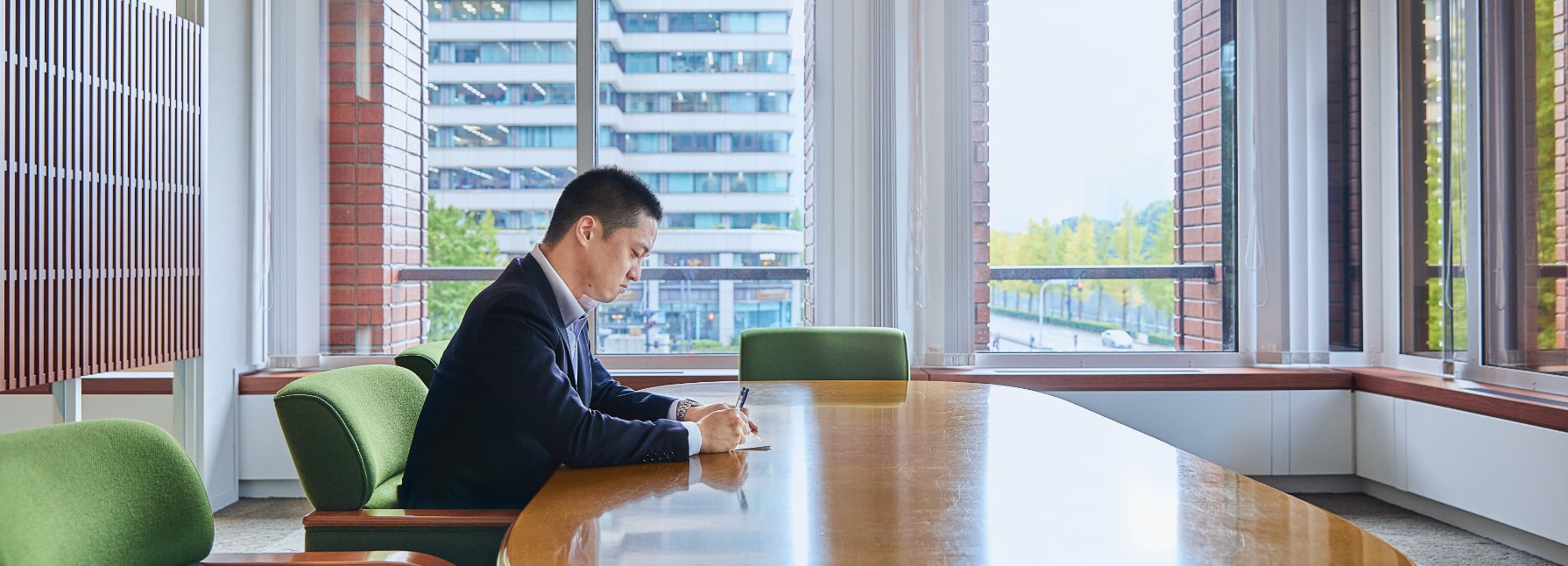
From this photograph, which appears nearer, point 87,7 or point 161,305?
point 87,7

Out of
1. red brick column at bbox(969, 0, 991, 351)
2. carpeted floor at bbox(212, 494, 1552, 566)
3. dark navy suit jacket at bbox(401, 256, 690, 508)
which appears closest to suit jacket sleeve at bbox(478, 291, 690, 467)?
dark navy suit jacket at bbox(401, 256, 690, 508)

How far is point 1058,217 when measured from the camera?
4660mm

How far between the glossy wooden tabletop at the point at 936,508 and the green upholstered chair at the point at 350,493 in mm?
191

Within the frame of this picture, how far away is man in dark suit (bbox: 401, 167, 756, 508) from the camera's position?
1.76 meters

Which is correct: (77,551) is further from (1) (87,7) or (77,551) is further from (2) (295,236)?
(2) (295,236)

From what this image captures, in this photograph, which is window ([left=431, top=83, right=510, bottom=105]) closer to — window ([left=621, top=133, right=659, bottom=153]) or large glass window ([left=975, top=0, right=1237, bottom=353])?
window ([left=621, top=133, right=659, bottom=153])

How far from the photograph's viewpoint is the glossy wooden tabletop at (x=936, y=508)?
46.7 inches

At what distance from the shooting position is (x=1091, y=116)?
468 centimetres

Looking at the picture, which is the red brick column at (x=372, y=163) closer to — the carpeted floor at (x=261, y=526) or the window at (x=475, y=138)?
the window at (x=475, y=138)

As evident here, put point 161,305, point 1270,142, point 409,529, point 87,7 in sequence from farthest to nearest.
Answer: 1. point 1270,142
2. point 161,305
3. point 87,7
4. point 409,529

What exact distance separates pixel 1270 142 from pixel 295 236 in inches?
176

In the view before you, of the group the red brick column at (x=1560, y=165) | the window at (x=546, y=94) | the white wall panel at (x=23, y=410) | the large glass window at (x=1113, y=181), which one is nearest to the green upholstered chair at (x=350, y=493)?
the white wall panel at (x=23, y=410)

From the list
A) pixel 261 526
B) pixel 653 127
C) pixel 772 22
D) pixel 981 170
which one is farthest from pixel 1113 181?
Answer: pixel 261 526

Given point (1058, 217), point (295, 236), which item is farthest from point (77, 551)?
point (1058, 217)
